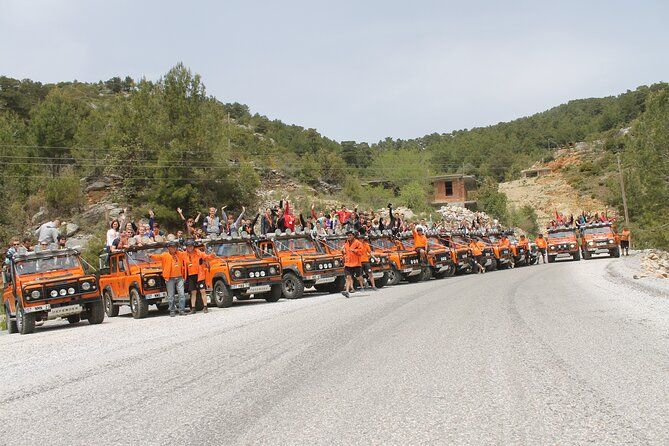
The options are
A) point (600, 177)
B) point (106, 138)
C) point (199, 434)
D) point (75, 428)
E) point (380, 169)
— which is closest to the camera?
point (199, 434)

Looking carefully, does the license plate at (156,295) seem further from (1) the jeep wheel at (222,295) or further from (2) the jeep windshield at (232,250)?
(2) the jeep windshield at (232,250)

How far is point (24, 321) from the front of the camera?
15.2 metres

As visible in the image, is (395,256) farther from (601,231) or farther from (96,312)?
(601,231)

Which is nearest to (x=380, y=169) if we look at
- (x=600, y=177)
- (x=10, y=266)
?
(x=600, y=177)

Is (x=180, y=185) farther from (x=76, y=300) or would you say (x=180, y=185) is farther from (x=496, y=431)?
(x=496, y=431)

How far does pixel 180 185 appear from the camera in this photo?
4697 centimetres

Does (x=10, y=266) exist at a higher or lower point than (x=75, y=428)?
higher

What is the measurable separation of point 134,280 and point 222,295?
255cm

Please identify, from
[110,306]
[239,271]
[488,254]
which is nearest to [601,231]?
[488,254]

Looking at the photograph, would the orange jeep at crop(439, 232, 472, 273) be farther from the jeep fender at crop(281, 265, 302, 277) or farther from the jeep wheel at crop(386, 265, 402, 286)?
the jeep fender at crop(281, 265, 302, 277)

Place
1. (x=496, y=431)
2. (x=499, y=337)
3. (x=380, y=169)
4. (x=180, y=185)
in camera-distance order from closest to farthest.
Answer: (x=496, y=431)
(x=499, y=337)
(x=180, y=185)
(x=380, y=169)

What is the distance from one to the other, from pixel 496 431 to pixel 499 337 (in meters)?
4.75

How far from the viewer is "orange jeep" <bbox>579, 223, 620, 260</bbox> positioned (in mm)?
39344

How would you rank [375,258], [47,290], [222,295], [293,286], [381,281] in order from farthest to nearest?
[381,281] < [375,258] < [293,286] < [222,295] < [47,290]
